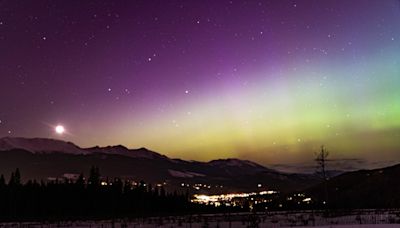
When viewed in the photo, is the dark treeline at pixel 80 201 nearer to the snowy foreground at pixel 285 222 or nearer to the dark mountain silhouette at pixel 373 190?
the snowy foreground at pixel 285 222

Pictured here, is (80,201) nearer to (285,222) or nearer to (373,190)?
(285,222)

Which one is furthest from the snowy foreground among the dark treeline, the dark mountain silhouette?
the dark mountain silhouette

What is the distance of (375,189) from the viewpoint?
174 m

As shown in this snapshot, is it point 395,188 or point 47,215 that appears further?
point 395,188

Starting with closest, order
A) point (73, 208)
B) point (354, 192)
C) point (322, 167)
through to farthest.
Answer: point (322, 167)
point (73, 208)
point (354, 192)

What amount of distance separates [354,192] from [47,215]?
12261 centimetres

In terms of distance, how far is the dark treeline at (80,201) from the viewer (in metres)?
92.1

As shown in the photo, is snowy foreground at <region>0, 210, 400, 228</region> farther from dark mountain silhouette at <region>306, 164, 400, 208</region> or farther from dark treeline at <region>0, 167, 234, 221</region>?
dark mountain silhouette at <region>306, 164, 400, 208</region>

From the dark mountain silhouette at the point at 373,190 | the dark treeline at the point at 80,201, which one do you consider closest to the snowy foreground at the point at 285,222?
the dark treeline at the point at 80,201

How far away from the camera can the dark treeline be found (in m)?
92.1

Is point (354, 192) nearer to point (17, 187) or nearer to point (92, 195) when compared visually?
point (92, 195)

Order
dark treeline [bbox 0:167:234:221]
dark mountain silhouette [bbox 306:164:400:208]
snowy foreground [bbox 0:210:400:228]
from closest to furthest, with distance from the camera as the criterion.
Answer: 1. snowy foreground [bbox 0:210:400:228]
2. dark treeline [bbox 0:167:234:221]
3. dark mountain silhouette [bbox 306:164:400:208]

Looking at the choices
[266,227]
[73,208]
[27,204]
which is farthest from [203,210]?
[266,227]

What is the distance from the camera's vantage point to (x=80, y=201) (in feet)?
329
